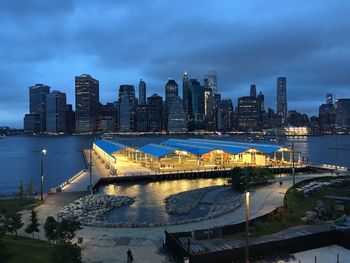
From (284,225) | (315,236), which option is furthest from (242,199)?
(315,236)

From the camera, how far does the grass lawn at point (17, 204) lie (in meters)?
40.3

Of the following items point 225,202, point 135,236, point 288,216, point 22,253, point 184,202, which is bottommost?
point 184,202

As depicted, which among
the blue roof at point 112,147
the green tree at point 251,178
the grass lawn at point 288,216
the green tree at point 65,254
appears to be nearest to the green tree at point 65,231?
the green tree at point 65,254

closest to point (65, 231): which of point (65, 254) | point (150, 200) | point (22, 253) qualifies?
point (22, 253)

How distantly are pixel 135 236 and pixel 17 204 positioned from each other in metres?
18.4

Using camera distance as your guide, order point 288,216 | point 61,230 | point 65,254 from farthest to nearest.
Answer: point 288,216 < point 61,230 < point 65,254

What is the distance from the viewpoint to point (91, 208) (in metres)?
42.6

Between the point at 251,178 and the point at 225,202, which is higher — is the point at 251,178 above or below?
above

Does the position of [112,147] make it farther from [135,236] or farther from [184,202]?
[135,236]

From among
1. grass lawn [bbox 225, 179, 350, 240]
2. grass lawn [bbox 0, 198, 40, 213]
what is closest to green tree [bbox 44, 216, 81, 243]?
→ grass lawn [bbox 225, 179, 350, 240]

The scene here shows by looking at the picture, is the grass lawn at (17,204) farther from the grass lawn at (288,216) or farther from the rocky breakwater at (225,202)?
the grass lawn at (288,216)

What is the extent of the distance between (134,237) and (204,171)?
47.3 meters

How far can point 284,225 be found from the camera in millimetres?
32062

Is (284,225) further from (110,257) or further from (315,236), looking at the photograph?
(110,257)
